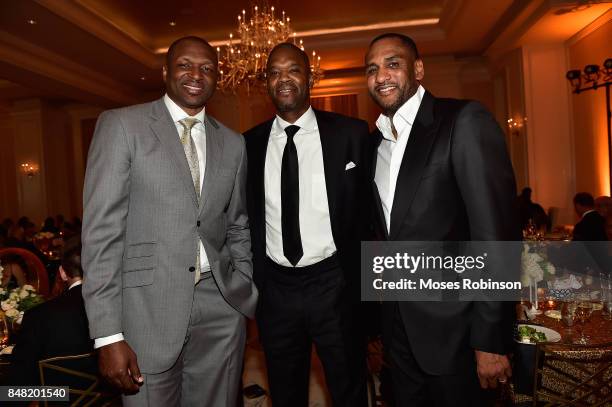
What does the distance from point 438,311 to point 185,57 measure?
143cm

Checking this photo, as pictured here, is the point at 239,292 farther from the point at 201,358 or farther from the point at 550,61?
the point at 550,61

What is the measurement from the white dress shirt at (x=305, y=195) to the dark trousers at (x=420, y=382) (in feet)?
1.73

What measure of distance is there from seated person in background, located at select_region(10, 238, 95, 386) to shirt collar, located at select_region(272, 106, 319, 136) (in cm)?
123

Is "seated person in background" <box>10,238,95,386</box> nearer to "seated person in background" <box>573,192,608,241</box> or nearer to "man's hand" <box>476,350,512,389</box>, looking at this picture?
"man's hand" <box>476,350,512,389</box>

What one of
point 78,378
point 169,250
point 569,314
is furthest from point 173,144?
point 569,314

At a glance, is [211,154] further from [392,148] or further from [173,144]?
[392,148]

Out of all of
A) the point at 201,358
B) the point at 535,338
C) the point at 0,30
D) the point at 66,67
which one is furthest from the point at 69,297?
the point at 66,67

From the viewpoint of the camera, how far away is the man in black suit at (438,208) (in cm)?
162

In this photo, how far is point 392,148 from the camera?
197cm

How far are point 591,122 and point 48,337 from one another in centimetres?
845

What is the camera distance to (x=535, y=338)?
2262 millimetres

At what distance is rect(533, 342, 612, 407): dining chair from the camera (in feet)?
6.73

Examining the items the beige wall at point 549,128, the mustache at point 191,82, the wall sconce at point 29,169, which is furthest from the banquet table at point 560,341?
the wall sconce at point 29,169

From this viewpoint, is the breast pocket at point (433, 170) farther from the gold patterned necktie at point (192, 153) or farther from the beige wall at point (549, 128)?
the beige wall at point (549, 128)
